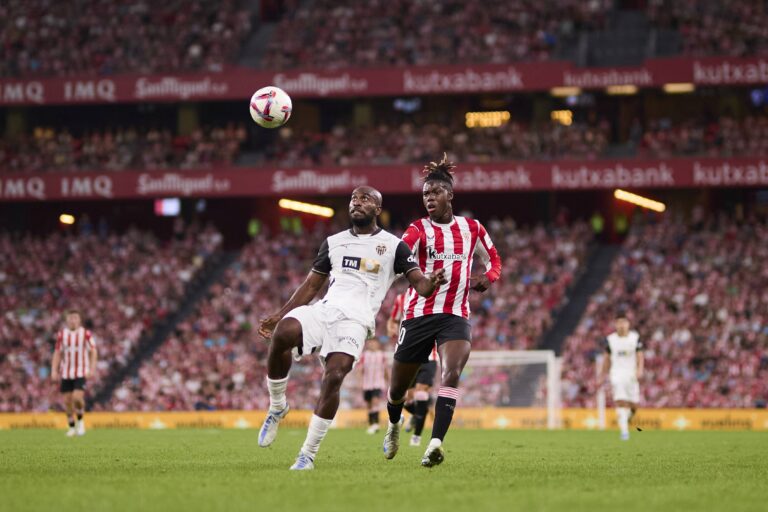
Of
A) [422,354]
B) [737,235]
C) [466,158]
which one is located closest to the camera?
[422,354]

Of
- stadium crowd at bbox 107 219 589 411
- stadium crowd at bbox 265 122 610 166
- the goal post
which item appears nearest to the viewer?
the goal post

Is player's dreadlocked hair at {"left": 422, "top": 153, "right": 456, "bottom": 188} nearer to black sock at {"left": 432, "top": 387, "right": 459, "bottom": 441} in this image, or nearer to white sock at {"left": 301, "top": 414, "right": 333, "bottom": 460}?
black sock at {"left": 432, "top": 387, "right": 459, "bottom": 441}

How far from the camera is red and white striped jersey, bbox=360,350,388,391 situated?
25.6 meters

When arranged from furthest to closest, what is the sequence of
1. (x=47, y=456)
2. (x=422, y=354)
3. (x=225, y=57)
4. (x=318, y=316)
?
1. (x=225, y=57)
2. (x=47, y=456)
3. (x=422, y=354)
4. (x=318, y=316)

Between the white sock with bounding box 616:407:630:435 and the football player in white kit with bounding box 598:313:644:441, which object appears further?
the football player in white kit with bounding box 598:313:644:441

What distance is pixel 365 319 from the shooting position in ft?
38.6

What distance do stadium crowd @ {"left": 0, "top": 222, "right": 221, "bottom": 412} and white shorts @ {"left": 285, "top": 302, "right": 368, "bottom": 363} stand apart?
89.4ft

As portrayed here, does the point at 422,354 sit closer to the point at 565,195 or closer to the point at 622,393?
the point at 622,393

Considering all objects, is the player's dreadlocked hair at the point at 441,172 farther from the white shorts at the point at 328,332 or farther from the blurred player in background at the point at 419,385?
the blurred player in background at the point at 419,385

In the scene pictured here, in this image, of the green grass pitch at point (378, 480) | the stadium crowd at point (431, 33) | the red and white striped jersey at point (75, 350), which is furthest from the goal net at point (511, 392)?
the green grass pitch at point (378, 480)

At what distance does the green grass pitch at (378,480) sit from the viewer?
8664 millimetres

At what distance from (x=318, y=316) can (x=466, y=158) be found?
104 feet

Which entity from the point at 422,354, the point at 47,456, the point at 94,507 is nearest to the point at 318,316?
the point at 422,354

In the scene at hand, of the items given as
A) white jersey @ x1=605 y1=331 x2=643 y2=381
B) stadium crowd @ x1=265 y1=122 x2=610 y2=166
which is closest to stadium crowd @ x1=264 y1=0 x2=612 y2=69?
stadium crowd @ x1=265 y1=122 x2=610 y2=166
